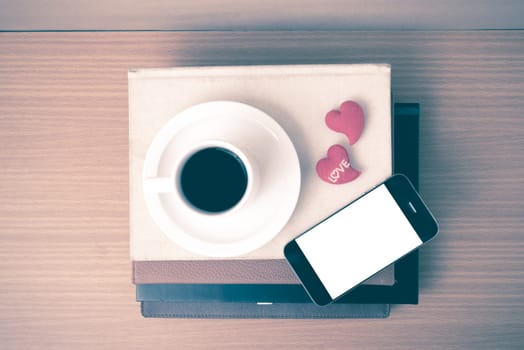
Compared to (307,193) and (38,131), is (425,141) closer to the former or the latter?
(307,193)

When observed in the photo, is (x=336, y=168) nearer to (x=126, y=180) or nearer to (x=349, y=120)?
(x=349, y=120)

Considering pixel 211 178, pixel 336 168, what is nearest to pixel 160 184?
pixel 211 178

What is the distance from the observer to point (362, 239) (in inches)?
18.7

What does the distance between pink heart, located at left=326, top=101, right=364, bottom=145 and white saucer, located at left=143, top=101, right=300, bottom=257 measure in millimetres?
48

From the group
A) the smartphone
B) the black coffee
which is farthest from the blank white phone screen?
the black coffee

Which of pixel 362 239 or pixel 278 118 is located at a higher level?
pixel 278 118

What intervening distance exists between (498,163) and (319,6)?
0.91 ft

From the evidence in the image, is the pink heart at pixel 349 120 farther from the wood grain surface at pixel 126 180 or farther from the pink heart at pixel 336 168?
the wood grain surface at pixel 126 180

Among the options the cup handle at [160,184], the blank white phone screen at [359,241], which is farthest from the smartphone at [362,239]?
the cup handle at [160,184]

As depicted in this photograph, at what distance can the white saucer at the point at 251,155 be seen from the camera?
0.44m

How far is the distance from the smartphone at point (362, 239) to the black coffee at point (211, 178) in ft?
0.32

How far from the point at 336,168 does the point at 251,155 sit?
8cm

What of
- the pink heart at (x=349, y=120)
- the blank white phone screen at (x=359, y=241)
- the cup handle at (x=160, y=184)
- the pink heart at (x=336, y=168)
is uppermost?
the pink heart at (x=349, y=120)

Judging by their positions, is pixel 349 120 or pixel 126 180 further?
pixel 126 180
